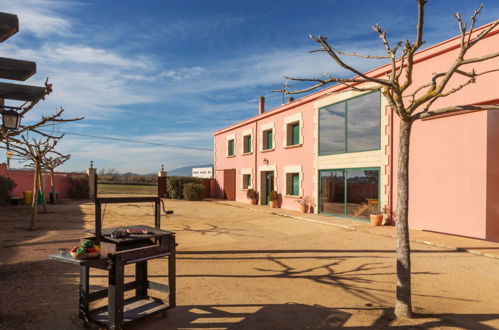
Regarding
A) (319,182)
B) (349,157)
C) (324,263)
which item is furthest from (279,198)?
(324,263)

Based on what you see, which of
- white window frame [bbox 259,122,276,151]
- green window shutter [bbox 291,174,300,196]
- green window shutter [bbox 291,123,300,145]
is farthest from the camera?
white window frame [bbox 259,122,276,151]

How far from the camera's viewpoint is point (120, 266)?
3.30 m

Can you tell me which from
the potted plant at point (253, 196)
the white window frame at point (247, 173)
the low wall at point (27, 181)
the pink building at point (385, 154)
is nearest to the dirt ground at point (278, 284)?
the pink building at point (385, 154)

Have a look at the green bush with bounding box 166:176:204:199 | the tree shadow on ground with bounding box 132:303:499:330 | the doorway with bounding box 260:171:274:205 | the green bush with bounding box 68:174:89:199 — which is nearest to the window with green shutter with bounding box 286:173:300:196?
the doorway with bounding box 260:171:274:205

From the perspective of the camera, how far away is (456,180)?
9.63m

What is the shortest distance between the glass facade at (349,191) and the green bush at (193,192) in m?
10.9

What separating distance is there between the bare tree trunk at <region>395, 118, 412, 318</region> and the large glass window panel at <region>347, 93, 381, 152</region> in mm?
8580

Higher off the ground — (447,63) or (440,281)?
(447,63)

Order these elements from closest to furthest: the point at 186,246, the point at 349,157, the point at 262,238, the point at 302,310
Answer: the point at 302,310, the point at 186,246, the point at 262,238, the point at 349,157

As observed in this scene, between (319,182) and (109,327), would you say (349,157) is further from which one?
(109,327)

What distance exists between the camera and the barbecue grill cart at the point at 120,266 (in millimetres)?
3305

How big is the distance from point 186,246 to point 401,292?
5183mm

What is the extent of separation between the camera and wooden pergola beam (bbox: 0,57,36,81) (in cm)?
398

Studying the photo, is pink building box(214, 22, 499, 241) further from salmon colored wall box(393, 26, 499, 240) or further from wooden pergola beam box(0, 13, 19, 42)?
wooden pergola beam box(0, 13, 19, 42)
